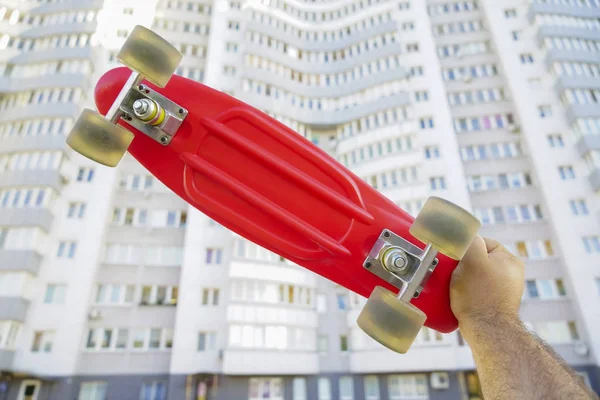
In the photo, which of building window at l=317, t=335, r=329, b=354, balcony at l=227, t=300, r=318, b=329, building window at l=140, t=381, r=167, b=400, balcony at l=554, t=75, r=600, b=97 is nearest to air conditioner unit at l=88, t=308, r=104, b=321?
building window at l=140, t=381, r=167, b=400

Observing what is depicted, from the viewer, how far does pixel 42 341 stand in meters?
22.0

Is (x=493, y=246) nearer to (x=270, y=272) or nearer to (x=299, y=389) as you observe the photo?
(x=270, y=272)

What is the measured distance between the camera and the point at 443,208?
249 centimetres

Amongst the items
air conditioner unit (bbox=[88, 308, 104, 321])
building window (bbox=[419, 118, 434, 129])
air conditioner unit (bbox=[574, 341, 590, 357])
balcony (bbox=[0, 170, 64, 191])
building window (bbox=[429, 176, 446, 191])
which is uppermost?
building window (bbox=[419, 118, 434, 129])

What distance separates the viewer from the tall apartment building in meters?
22.4

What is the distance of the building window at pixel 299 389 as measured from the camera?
23.1 metres

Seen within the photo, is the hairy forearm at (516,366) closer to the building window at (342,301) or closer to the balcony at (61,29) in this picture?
the building window at (342,301)

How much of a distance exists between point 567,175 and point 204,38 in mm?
32813

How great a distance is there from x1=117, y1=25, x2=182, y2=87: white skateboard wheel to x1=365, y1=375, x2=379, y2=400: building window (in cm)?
2542

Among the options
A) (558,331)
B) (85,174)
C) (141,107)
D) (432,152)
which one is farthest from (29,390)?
(558,331)

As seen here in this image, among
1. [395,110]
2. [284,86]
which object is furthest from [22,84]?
[395,110]

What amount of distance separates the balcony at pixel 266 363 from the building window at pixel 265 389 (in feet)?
3.47

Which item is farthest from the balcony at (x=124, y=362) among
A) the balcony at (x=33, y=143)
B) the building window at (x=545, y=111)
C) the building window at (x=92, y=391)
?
the building window at (x=545, y=111)

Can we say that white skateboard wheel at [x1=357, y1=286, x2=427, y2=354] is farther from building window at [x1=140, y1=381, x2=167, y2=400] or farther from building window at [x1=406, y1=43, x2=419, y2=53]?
building window at [x1=406, y1=43, x2=419, y2=53]
